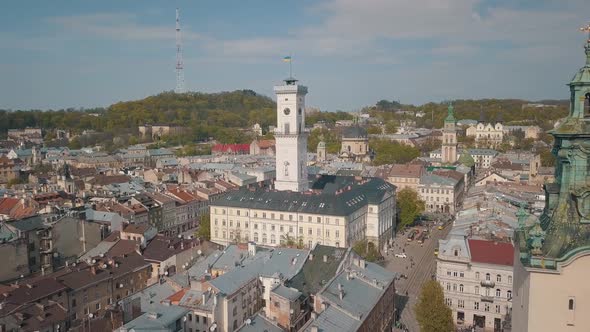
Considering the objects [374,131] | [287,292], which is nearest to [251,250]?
[287,292]

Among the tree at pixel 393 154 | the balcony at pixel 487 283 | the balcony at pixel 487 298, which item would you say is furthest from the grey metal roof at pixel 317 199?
the tree at pixel 393 154

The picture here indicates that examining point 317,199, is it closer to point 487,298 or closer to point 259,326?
point 487,298

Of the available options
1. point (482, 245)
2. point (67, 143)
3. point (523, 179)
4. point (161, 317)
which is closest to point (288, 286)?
point (161, 317)

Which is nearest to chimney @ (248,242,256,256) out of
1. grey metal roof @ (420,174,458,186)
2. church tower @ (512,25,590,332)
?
church tower @ (512,25,590,332)

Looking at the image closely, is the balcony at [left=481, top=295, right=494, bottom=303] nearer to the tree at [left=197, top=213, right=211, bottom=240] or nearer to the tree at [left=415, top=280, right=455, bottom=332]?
the tree at [left=415, top=280, right=455, bottom=332]

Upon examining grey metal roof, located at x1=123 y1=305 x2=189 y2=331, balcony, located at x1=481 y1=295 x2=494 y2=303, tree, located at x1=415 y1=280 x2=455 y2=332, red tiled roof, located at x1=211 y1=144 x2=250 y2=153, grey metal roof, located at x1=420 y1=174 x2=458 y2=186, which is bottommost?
balcony, located at x1=481 y1=295 x2=494 y2=303
